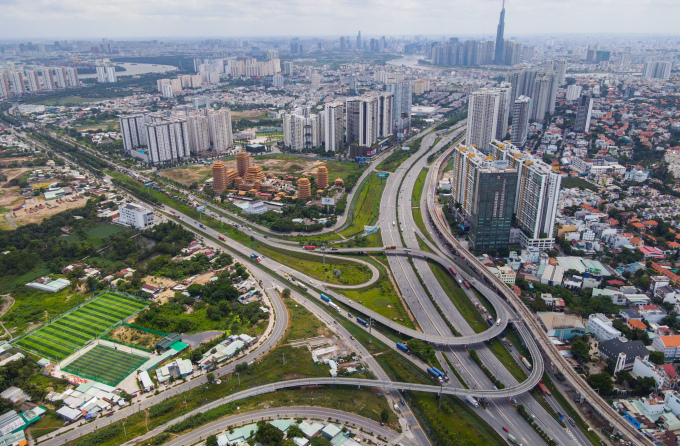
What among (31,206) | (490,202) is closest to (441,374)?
(490,202)

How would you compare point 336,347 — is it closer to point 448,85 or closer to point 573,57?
point 448,85

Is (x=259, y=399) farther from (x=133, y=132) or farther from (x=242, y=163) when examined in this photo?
(x=133, y=132)

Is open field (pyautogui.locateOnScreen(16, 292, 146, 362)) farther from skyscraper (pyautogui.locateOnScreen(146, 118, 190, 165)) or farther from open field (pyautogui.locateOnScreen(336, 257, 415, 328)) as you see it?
skyscraper (pyautogui.locateOnScreen(146, 118, 190, 165))

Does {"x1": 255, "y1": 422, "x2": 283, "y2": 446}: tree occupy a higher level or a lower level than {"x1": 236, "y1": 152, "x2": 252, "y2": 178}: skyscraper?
lower

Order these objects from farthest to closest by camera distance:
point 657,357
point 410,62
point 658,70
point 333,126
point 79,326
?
point 410,62, point 658,70, point 333,126, point 79,326, point 657,357

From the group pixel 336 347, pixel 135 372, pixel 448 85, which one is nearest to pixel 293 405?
pixel 336 347

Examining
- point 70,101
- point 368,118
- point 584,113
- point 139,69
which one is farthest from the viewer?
point 139,69

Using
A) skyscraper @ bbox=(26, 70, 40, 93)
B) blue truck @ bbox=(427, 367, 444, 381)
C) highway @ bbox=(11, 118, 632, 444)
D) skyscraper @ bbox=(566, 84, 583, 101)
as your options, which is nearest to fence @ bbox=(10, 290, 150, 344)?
highway @ bbox=(11, 118, 632, 444)
